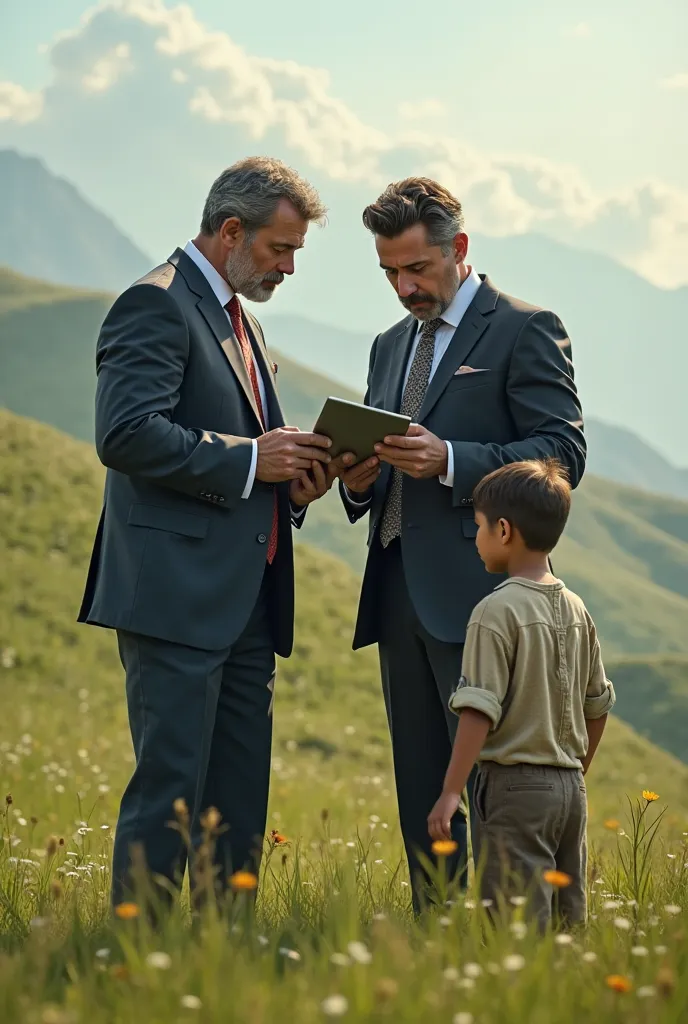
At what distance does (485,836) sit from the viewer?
4055 mm

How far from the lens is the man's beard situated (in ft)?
17.3

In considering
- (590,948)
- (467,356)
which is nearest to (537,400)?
(467,356)

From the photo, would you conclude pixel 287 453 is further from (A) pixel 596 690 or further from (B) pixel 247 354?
(A) pixel 596 690

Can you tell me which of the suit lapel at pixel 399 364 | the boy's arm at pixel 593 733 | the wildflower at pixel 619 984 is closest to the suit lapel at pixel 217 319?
the suit lapel at pixel 399 364

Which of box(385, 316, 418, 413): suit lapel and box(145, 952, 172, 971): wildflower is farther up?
box(385, 316, 418, 413): suit lapel

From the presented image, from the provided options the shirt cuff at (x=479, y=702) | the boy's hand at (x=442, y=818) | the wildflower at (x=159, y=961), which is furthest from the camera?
the shirt cuff at (x=479, y=702)

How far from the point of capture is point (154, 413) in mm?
4805

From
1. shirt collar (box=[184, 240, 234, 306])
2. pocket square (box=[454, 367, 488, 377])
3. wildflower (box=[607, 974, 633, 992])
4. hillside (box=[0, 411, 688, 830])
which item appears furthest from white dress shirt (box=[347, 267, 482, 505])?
hillside (box=[0, 411, 688, 830])

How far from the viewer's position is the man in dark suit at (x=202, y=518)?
188 inches

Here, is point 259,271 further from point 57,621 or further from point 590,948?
point 57,621

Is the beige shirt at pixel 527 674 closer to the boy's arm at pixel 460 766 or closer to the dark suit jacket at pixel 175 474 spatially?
the boy's arm at pixel 460 766

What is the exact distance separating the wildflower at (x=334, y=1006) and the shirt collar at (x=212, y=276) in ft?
10.6

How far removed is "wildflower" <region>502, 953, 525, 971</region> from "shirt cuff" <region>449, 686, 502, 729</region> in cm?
90

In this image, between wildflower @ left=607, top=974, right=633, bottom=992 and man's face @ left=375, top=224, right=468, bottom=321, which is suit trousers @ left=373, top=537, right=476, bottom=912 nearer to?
man's face @ left=375, top=224, right=468, bottom=321
